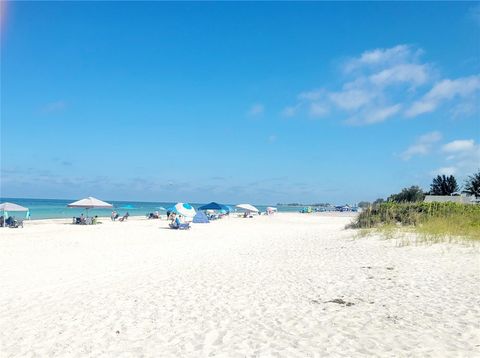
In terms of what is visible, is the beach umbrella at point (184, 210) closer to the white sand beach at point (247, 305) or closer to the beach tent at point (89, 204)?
the beach tent at point (89, 204)

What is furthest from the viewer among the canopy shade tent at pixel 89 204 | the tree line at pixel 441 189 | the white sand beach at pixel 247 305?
the tree line at pixel 441 189

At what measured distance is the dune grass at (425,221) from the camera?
13.4 metres

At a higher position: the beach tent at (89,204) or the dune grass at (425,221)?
the beach tent at (89,204)

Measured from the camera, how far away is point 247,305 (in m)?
6.49

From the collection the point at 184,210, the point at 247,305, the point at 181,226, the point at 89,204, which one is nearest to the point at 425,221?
the point at 247,305

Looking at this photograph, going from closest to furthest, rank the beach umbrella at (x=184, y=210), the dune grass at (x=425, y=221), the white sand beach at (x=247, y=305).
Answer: the white sand beach at (x=247, y=305) → the dune grass at (x=425, y=221) → the beach umbrella at (x=184, y=210)

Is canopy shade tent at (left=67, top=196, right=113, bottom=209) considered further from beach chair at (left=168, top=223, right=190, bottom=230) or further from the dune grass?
the dune grass

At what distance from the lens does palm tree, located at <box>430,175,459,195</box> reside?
56.7m

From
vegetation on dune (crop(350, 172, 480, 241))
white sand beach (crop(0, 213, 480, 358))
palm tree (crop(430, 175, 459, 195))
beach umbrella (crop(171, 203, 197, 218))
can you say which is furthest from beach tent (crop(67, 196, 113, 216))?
palm tree (crop(430, 175, 459, 195))

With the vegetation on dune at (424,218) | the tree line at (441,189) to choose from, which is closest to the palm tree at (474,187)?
the tree line at (441,189)

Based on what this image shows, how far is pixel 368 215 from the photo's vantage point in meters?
21.3

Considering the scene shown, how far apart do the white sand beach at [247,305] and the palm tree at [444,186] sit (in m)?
51.3

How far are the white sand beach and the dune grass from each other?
181cm

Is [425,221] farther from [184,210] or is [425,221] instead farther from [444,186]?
[444,186]
